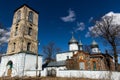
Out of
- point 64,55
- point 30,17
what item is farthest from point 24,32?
point 64,55

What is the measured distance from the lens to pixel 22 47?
26.0m

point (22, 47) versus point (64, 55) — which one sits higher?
point (22, 47)

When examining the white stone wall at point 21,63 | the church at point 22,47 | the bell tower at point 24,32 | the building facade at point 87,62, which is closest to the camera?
the white stone wall at point 21,63

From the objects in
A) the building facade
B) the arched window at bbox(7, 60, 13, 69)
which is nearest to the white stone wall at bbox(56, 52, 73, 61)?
the building facade

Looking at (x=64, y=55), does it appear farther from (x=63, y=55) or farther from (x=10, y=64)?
(x=10, y=64)

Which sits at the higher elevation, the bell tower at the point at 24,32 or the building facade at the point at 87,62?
the bell tower at the point at 24,32

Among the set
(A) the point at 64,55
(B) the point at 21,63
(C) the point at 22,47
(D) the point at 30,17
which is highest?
(D) the point at 30,17

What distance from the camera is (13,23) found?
98.5 ft

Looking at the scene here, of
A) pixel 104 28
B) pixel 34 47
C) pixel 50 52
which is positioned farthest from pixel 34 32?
pixel 50 52

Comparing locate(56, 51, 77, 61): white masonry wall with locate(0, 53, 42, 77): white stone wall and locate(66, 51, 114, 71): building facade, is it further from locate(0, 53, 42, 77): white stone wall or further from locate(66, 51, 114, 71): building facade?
locate(0, 53, 42, 77): white stone wall

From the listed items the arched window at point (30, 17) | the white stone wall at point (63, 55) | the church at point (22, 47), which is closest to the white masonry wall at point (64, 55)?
the white stone wall at point (63, 55)

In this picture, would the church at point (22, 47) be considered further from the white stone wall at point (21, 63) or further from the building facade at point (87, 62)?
the building facade at point (87, 62)

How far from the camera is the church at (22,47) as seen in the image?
24783 millimetres

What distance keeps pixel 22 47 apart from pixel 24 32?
11.4 ft
